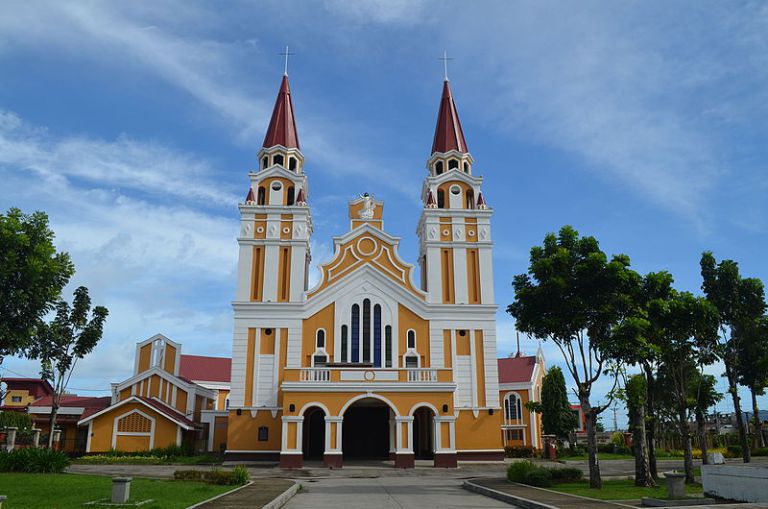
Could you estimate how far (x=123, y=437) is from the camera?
34.9 meters

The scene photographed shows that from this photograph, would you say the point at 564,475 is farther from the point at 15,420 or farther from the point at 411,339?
the point at 15,420

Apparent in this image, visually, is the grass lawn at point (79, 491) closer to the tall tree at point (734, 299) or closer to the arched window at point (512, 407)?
the tall tree at point (734, 299)

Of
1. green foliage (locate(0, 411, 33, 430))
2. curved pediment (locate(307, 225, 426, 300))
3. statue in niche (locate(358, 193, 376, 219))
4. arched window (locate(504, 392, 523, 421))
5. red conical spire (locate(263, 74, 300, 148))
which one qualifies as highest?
red conical spire (locate(263, 74, 300, 148))

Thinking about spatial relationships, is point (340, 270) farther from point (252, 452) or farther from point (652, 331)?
point (652, 331)

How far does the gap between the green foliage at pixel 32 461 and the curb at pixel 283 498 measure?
9.17 meters

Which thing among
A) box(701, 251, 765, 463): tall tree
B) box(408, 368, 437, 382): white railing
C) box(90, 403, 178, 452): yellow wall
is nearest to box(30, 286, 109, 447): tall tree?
box(90, 403, 178, 452): yellow wall

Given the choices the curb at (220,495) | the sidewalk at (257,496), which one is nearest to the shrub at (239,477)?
the curb at (220,495)

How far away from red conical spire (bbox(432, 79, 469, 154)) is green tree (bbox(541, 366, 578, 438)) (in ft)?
61.6

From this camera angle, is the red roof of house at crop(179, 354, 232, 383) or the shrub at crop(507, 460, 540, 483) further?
the red roof of house at crop(179, 354, 232, 383)

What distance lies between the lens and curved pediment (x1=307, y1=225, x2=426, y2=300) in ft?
123

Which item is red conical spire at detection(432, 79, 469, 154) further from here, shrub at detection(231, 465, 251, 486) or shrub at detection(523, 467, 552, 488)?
shrub at detection(231, 465, 251, 486)

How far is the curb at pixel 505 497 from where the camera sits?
1450 cm

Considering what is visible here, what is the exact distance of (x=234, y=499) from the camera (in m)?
15.1

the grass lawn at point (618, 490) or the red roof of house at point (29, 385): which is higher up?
the red roof of house at point (29, 385)
